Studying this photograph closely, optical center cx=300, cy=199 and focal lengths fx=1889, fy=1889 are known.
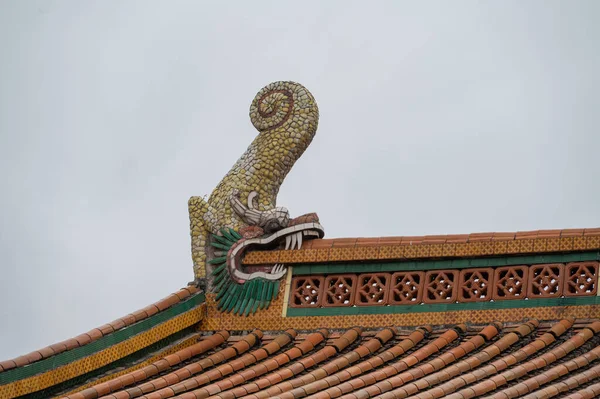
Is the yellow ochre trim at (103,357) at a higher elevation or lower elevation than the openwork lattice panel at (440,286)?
lower

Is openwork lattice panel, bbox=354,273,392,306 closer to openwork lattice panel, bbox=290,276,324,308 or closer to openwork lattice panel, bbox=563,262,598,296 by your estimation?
openwork lattice panel, bbox=290,276,324,308

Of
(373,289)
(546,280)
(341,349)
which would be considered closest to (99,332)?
(341,349)

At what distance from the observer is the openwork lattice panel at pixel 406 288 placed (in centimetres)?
1708

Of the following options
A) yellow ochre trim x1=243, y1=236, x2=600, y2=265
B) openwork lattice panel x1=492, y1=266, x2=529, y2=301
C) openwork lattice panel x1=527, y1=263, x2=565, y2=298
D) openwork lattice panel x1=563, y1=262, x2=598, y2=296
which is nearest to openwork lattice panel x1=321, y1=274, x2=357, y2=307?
yellow ochre trim x1=243, y1=236, x2=600, y2=265

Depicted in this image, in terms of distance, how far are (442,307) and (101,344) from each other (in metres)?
3.08

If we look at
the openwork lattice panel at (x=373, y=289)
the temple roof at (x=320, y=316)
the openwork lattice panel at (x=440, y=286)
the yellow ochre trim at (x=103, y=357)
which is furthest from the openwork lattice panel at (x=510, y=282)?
the yellow ochre trim at (x=103, y=357)

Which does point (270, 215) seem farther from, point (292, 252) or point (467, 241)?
point (467, 241)

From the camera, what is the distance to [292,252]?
17.6 meters

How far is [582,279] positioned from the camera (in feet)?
54.1

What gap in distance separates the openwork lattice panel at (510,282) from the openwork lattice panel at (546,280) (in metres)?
0.07

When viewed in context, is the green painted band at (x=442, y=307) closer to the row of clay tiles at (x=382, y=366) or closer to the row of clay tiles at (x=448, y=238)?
the row of clay tiles at (x=382, y=366)

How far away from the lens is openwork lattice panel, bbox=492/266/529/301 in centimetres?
1667

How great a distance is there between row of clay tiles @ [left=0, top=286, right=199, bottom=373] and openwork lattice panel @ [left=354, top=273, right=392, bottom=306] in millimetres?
1635

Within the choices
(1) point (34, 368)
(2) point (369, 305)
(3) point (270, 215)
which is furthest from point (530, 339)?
(1) point (34, 368)
